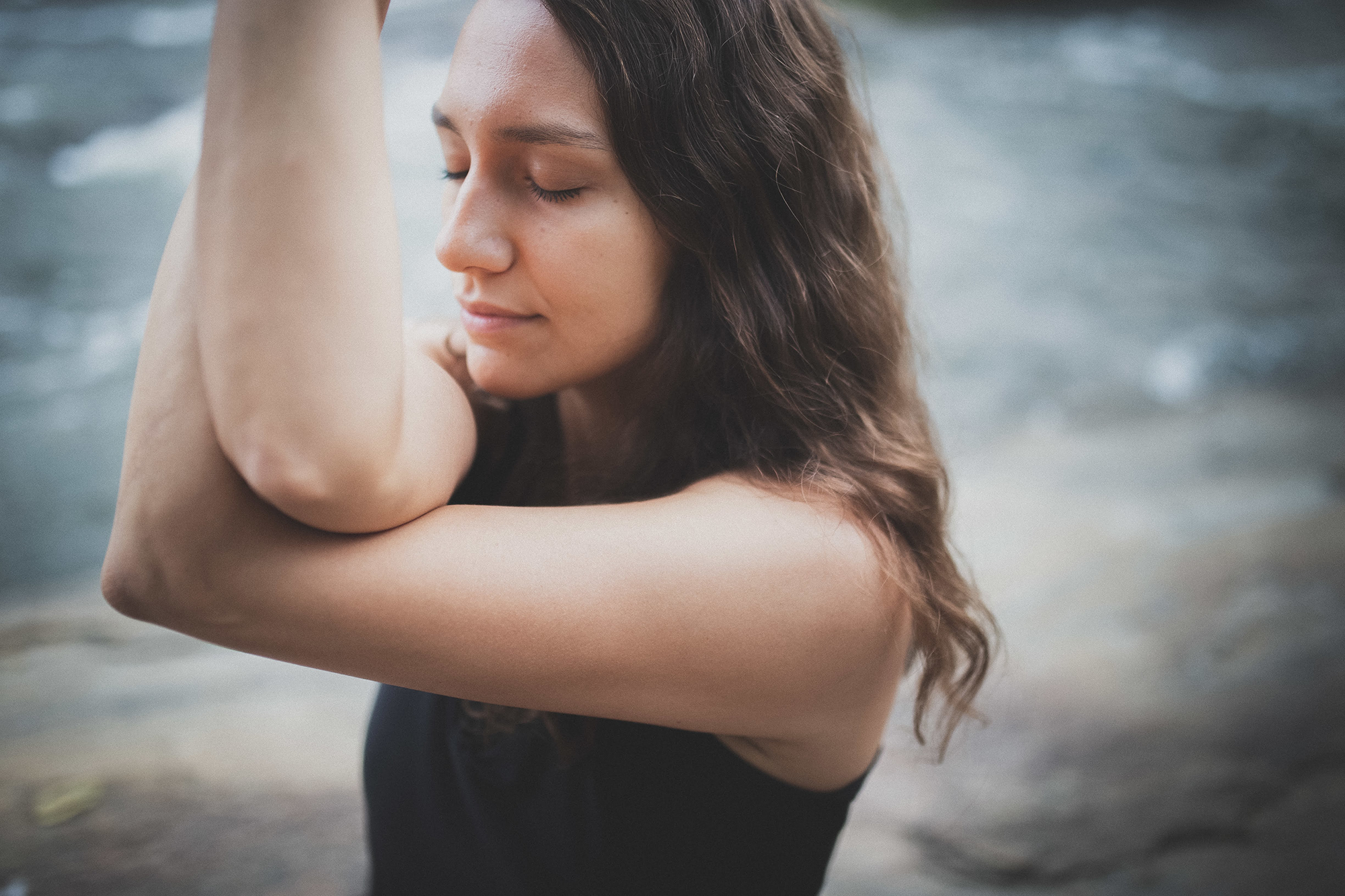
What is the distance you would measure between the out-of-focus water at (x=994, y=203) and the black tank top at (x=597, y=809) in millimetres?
1982

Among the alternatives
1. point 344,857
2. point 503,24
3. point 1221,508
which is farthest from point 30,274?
point 1221,508

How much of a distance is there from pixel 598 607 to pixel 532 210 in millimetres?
352

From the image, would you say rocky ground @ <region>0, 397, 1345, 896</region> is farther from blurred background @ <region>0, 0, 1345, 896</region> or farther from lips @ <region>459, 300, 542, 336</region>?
lips @ <region>459, 300, 542, 336</region>

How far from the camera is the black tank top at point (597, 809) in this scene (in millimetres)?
968

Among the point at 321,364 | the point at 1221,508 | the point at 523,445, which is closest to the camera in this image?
the point at 321,364

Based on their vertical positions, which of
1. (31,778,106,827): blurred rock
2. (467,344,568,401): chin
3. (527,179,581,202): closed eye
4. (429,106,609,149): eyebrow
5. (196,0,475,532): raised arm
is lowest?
(31,778,106,827): blurred rock

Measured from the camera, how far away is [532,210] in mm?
773

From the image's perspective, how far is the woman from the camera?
0.55 meters

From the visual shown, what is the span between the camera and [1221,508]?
3.07 metres

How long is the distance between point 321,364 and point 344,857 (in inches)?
58.3

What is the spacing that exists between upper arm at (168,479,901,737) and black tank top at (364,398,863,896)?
0.17 meters

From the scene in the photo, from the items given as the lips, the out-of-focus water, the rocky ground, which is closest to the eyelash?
the lips

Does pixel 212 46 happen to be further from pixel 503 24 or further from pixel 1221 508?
pixel 1221 508

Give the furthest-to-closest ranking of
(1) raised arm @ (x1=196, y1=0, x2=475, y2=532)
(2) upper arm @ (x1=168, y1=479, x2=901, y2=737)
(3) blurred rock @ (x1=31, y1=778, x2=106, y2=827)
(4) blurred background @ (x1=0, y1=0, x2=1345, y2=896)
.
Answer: (4) blurred background @ (x1=0, y1=0, x2=1345, y2=896) < (3) blurred rock @ (x1=31, y1=778, x2=106, y2=827) < (2) upper arm @ (x1=168, y1=479, x2=901, y2=737) < (1) raised arm @ (x1=196, y1=0, x2=475, y2=532)
